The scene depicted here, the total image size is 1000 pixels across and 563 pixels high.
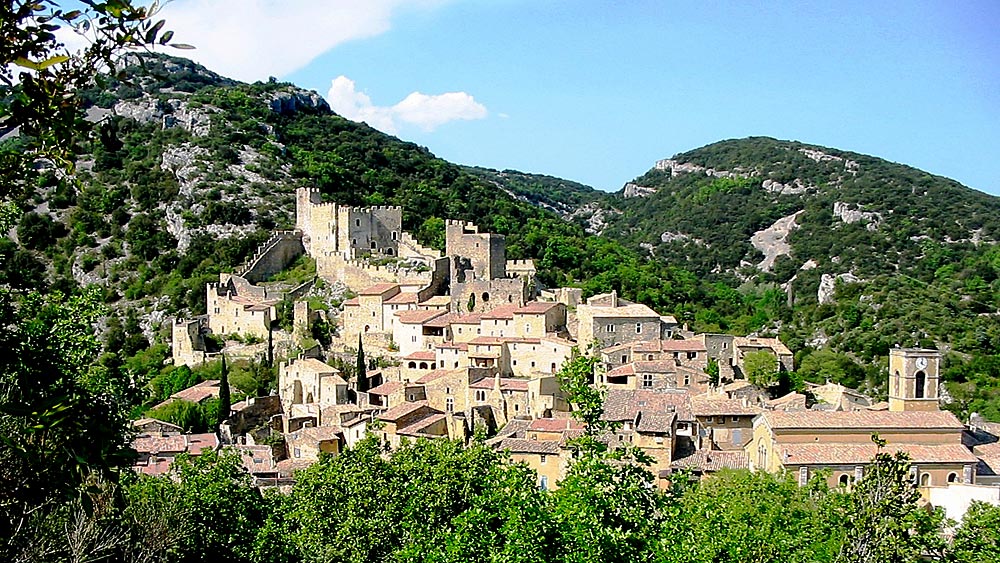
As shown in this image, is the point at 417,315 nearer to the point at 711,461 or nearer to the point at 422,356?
the point at 422,356

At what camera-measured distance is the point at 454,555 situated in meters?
14.1

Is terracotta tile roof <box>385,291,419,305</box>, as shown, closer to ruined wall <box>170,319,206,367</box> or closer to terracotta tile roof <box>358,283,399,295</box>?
terracotta tile roof <box>358,283,399,295</box>

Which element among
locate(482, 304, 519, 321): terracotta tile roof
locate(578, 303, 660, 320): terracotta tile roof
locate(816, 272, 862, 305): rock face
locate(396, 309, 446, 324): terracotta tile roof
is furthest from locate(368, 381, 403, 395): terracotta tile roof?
locate(816, 272, 862, 305): rock face

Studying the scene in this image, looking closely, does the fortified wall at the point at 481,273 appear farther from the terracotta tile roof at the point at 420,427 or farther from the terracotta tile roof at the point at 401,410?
the terracotta tile roof at the point at 420,427

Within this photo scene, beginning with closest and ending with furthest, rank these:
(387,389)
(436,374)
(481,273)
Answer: (387,389)
(436,374)
(481,273)

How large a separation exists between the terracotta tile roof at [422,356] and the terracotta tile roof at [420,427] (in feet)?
18.2

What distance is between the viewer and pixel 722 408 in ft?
99.2

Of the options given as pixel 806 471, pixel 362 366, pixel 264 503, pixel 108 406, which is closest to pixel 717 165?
pixel 362 366

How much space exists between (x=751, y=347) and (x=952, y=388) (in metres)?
12.4

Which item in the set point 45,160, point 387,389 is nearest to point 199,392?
point 387,389

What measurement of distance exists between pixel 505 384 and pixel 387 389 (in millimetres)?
4561

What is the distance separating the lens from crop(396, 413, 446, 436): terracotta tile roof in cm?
3027

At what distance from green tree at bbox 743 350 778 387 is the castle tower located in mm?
4949

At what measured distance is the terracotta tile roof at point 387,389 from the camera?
34.4m
